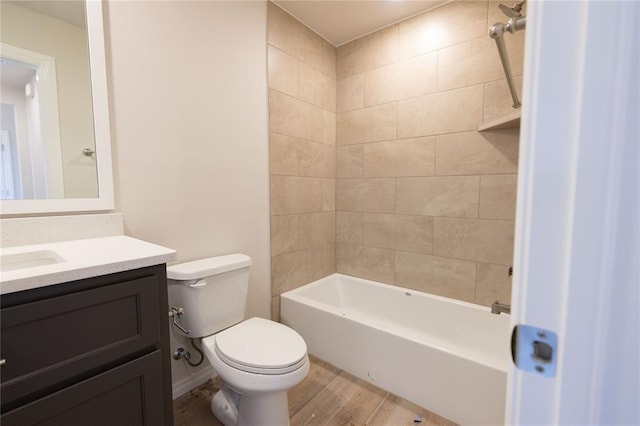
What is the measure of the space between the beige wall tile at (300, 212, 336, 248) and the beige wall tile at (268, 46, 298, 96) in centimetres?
93

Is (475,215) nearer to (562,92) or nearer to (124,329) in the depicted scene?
(562,92)

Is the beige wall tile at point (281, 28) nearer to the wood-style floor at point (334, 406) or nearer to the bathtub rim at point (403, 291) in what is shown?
the bathtub rim at point (403, 291)

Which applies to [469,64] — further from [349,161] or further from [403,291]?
[403,291]

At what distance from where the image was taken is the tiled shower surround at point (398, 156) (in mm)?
1821

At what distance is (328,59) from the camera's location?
2.41 m

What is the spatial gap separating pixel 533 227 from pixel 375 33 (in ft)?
7.72

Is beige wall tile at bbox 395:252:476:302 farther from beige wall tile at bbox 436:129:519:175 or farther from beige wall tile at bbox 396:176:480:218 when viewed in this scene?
beige wall tile at bbox 436:129:519:175

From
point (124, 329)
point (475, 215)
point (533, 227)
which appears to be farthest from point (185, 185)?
point (475, 215)

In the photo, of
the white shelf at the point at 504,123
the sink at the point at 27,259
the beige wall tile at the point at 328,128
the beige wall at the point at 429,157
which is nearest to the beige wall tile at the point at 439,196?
the beige wall at the point at 429,157

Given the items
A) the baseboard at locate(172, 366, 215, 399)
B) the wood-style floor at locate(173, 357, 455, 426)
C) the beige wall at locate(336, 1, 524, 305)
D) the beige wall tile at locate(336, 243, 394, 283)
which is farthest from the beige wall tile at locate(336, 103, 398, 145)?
the baseboard at locate(172, 366, 215, 399)

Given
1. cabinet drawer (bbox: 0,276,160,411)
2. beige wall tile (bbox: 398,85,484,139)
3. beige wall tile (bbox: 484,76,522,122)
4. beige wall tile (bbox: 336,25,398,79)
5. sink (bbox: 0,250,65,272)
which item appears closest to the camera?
cabinet drawer (bbox: 0,276,160,411)

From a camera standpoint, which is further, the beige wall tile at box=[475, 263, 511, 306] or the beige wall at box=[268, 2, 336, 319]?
the beige wall at box=[268, 2, 336, 319]

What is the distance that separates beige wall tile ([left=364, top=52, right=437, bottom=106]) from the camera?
2014 millimetres

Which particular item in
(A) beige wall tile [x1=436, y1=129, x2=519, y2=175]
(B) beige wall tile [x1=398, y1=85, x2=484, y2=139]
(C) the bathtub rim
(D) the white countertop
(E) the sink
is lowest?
(C) the bathtub rim
